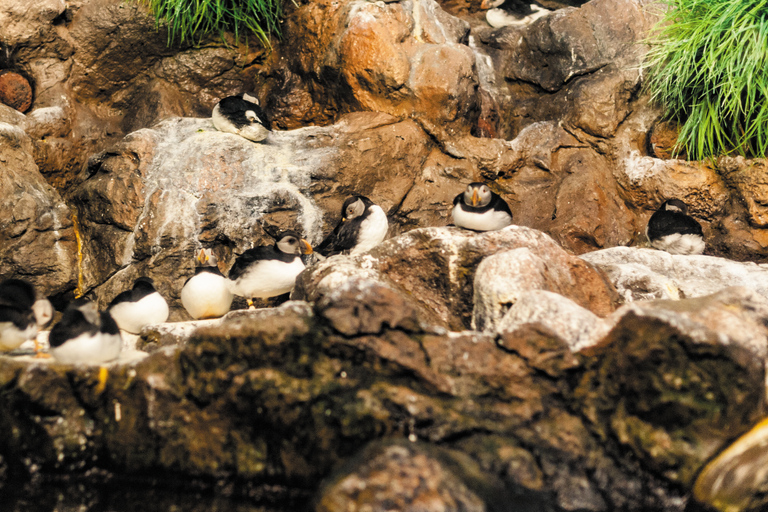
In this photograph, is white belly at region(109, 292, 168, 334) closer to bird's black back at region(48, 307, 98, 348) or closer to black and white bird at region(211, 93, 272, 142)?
bird's black back at region(48, 307, 98, 348)

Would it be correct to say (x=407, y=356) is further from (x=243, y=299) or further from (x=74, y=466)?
(x=243, y=299)

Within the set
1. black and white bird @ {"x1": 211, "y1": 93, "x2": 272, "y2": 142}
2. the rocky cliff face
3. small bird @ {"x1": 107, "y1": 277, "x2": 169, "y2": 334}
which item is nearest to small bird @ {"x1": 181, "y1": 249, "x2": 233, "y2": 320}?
small bird @ {"x1": 107, "y1": 277, "x2": 169, "y2": 334}

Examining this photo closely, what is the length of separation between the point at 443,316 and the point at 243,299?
7.76ft

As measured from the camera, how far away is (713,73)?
621cm

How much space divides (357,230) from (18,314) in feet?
9.10

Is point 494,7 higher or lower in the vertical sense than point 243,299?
higher

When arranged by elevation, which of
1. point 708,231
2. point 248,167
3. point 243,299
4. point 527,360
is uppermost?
point 527,360

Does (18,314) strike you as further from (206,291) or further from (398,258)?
(398,258)

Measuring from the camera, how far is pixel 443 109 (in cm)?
711

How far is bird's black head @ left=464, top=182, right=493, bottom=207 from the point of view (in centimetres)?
524

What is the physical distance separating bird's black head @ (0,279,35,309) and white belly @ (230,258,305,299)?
1653 millimetres

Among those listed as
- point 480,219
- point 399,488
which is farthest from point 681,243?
point 399,488

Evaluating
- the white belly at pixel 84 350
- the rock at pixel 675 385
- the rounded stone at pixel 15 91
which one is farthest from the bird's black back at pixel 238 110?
the rock at pixel 675 385

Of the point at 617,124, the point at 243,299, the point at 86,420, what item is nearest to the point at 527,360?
the point at 86,420
